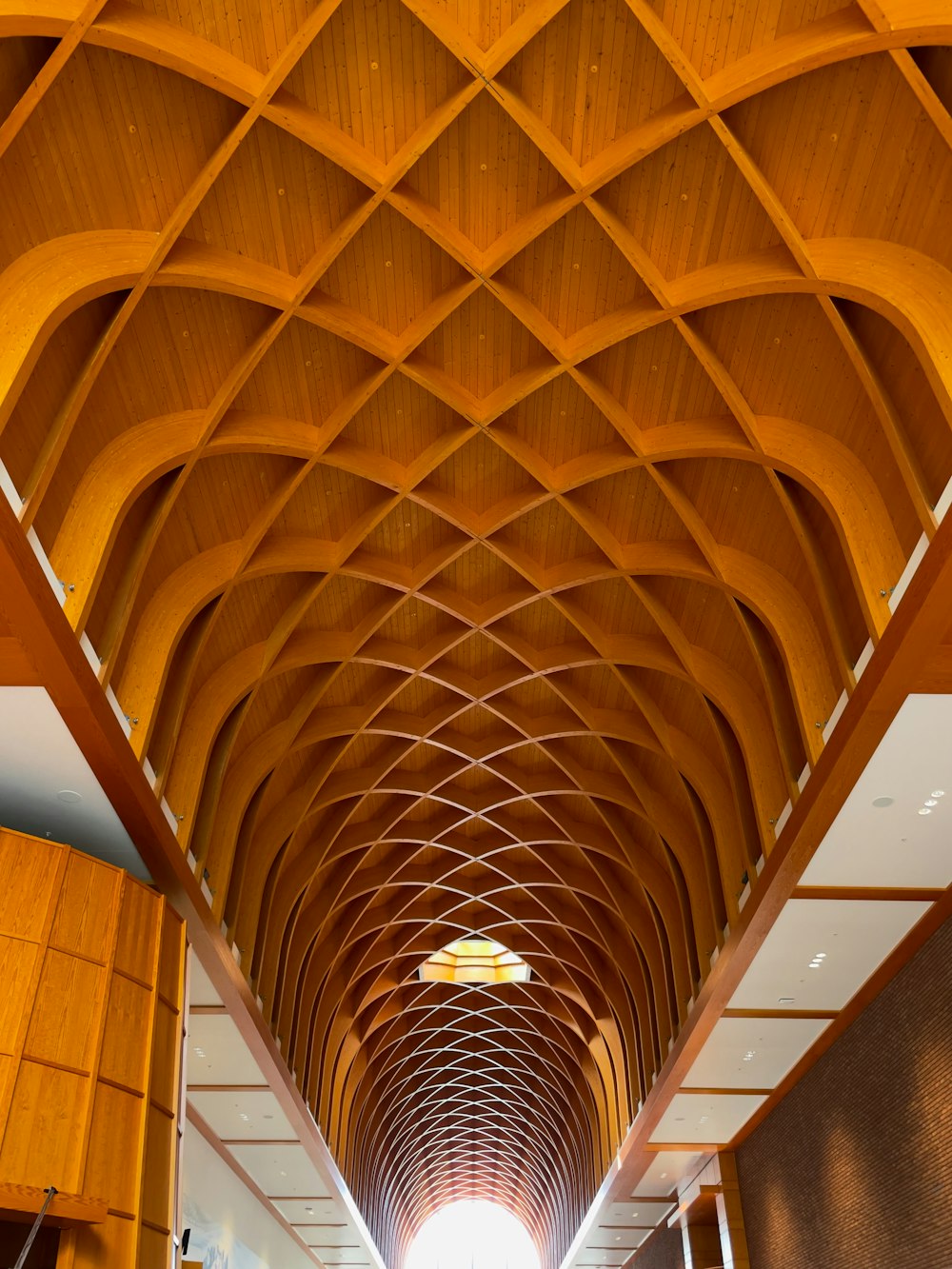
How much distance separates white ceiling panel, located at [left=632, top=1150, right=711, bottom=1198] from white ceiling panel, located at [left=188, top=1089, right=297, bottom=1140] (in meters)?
10.2

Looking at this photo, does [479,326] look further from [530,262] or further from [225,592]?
[225,592]

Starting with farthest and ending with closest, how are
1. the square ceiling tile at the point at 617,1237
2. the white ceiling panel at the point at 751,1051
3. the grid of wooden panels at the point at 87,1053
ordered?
1. the square ceiling tile at the point at 617,1237
2. the white ceiling panel at the point at 751,1051
3. the grid of wooden panels at the point at 87,1053

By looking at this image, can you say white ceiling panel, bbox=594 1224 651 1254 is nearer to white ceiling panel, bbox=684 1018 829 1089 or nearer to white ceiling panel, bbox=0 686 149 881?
white ceiling panel, bbox=684 1018 829 1089

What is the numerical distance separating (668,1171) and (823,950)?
16.1 metres

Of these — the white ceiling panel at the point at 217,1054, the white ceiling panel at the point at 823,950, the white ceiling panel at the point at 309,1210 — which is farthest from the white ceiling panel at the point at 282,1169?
the white ceiling panel at the point at 823,950

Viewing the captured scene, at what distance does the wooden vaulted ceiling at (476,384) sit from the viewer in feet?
35.7

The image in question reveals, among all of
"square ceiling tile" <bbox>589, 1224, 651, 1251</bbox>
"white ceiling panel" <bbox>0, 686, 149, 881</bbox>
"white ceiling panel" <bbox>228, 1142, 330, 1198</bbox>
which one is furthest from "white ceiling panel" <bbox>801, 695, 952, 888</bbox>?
"square ceiling tile" <bbox>589, 1224, 651, 1251</bbox>

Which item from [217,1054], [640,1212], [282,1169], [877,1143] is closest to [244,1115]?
[217,1054]

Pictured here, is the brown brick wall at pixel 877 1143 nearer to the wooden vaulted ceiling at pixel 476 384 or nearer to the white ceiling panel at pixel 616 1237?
the wooden vaulted ceiling at pixel 476 384

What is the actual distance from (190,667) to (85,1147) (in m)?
6.93

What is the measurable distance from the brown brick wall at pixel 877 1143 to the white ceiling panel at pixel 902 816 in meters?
1.87

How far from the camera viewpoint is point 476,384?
1552cm

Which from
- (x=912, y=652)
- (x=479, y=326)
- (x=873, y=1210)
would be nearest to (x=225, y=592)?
(x=479, y=326)

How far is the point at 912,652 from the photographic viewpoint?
11.8m
